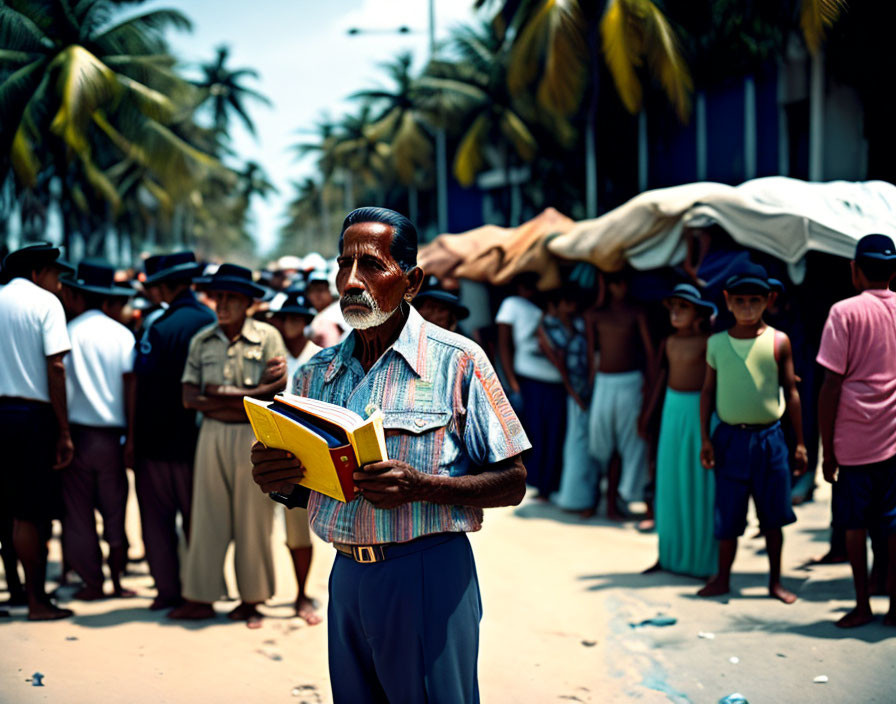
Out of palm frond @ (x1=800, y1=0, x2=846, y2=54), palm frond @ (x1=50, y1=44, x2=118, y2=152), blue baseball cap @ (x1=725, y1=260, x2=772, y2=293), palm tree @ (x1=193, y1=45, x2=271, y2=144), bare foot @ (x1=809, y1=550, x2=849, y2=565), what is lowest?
bare foot @ (x1=809, y1=550, x2=849, y2=565)

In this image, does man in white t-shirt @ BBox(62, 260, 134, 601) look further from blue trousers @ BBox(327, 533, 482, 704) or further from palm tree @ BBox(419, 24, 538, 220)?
palm tree @ BBox(419, 24, 538, 220)

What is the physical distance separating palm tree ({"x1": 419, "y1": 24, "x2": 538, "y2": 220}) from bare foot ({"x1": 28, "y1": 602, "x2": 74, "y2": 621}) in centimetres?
2595

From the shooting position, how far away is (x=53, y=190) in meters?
37.1

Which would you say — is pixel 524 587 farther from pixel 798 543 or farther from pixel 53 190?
pixel 53 190

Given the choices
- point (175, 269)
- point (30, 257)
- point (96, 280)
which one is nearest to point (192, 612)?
point (175, 269)

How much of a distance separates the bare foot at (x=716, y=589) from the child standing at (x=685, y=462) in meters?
0.39

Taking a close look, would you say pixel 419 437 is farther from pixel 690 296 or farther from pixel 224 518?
pixel 690 296

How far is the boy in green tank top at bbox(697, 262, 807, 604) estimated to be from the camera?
18.0 ft

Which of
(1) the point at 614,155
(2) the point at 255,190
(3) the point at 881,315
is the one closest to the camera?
(3) the point at 881,315

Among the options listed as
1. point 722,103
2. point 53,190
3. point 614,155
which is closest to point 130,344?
point 722,103

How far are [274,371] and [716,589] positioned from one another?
313 centimetres

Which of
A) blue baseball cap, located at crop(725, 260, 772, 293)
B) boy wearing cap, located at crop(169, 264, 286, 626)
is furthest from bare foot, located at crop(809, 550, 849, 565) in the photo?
boy wearing cap, located at crop(169, 264, 286, 626)

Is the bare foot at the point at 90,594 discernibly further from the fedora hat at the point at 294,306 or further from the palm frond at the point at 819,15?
the palm frond at the point at 819,15

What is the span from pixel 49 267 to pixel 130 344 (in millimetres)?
693
